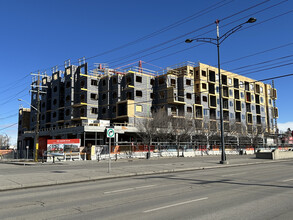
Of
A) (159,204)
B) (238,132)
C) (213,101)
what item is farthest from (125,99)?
(159,204)

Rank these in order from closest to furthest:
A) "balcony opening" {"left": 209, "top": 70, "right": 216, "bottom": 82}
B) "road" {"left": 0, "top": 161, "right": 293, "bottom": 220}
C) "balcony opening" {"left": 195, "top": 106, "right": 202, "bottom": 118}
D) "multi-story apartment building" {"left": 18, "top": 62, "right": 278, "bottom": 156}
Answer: "road" {"left": 0, "top": 161, "right": 293, "bottom": 220}
"multi-story apartment building" {"left": 18, "top": 62, "right": 278, "bottom": 156}
"balcony opening" {"left": 195, "top": 106, "right": 202, "bottom": 118}
"balcony opening" {"left": 209, "top": 70, "right": 216, "bottom": 82}

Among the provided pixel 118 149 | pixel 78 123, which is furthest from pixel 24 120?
pixel 118 149

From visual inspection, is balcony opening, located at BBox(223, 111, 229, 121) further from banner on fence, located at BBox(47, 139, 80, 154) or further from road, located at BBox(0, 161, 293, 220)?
road, located at BBox(0, 161, 293, 220)

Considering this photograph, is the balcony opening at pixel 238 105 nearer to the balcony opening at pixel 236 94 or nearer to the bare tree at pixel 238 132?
the balcony opening at pixel 236 94

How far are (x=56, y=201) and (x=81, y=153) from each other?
2718 centimetres

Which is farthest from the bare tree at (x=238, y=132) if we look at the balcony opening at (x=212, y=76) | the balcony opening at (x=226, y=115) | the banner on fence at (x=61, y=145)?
the banner on fence at (x=61, y=145)

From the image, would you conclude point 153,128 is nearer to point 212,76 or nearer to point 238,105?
point 212,76

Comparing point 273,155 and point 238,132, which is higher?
point 238,132

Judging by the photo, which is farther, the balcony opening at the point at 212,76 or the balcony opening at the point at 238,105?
the balcony opening at the point at 238,105

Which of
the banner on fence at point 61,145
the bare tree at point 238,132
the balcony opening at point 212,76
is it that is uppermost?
the balcony opening at point 212,76

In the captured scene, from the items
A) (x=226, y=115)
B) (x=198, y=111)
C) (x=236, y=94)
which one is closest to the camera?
(x=198, y=111)

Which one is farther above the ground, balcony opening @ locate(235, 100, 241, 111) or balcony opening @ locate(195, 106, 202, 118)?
balcony opening @ locate(235, 100, 241, 111)

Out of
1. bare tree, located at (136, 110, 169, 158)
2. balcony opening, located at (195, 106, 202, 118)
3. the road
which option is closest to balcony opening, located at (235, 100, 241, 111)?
balcony opening, located at (195, 106, 202, 118)

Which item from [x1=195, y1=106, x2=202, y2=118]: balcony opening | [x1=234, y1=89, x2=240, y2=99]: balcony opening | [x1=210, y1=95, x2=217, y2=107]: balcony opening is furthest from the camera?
[x1=234, y1=89, x2=240, y2=99]: balcony opening
